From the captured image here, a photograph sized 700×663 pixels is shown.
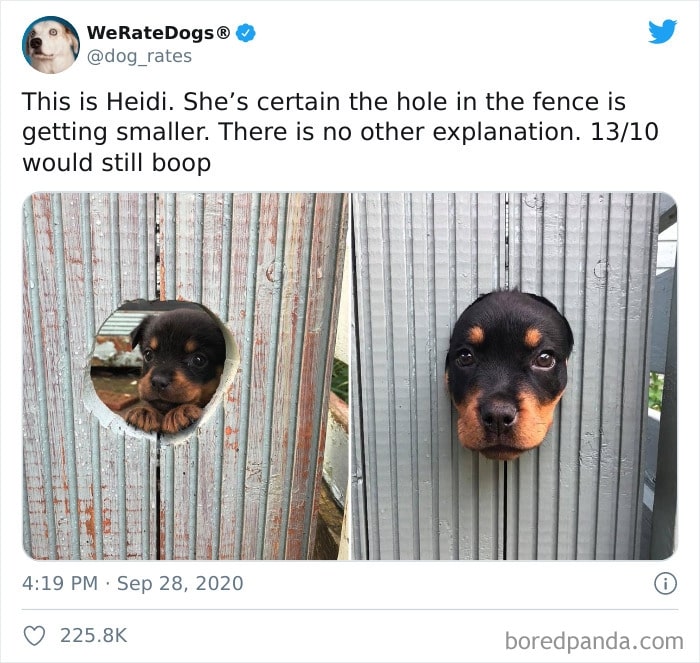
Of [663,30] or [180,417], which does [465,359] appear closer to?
[180,417]

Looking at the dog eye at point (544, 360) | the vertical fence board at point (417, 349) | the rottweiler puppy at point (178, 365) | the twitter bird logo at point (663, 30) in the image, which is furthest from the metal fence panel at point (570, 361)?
the rottweiler puppy at point (178, 365)

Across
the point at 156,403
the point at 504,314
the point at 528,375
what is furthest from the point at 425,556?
the point at 156,403

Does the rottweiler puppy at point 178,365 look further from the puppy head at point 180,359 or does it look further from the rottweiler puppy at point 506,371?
the rottweiler puppy at point 506,371

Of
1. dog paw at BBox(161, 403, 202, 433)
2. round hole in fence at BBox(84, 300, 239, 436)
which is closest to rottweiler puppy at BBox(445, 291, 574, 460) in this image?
round hole in fence at BBox(84, 300, 239, 436)

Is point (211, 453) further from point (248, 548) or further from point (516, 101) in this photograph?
point (516, 101)

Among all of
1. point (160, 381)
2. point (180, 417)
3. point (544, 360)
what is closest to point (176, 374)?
point (160, 381)

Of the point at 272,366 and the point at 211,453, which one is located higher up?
the point at 272,366
